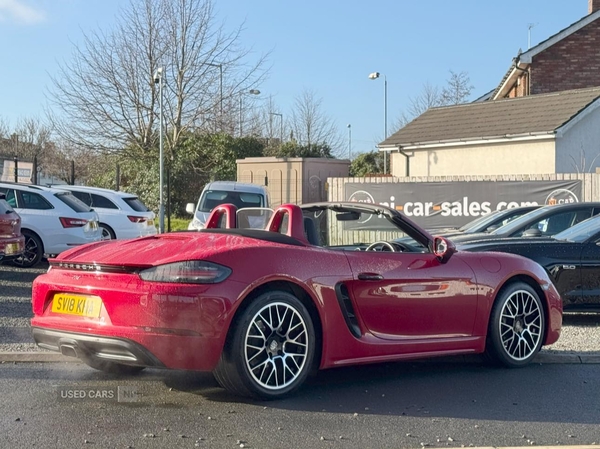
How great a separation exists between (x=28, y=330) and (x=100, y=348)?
319 centimetres


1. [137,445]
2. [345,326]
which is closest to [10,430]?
[137,445]

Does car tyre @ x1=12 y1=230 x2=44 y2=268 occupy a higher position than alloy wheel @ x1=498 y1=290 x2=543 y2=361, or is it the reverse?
car tyre @ x1=12 y1=230 x2=44 y2=268

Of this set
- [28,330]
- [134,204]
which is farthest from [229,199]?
[28,330]

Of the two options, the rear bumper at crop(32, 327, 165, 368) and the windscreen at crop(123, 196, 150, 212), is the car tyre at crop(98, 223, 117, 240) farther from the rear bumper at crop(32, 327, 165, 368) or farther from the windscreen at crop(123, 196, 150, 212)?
the rear bumper at crop(32, 327, 165, 368)

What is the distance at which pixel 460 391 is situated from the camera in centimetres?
620

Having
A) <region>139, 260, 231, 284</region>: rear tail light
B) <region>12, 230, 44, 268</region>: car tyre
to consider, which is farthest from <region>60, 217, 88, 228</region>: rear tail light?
<region>139, 260, 231, 284</region>: rear tail light

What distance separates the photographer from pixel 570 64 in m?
31.7

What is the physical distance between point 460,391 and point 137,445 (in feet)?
8.24

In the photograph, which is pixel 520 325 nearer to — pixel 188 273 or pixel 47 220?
pixel 188 273

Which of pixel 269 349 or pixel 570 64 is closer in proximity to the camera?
pixel 269 349

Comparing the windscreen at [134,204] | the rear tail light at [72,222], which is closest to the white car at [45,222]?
the rear tail light at [72,222]

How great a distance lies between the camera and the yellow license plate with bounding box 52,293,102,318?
18.4 feet

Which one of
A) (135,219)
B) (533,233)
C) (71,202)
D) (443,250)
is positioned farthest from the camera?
(135,219)

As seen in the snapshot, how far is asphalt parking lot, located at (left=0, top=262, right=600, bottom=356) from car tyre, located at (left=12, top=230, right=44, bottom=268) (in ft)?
8.71
